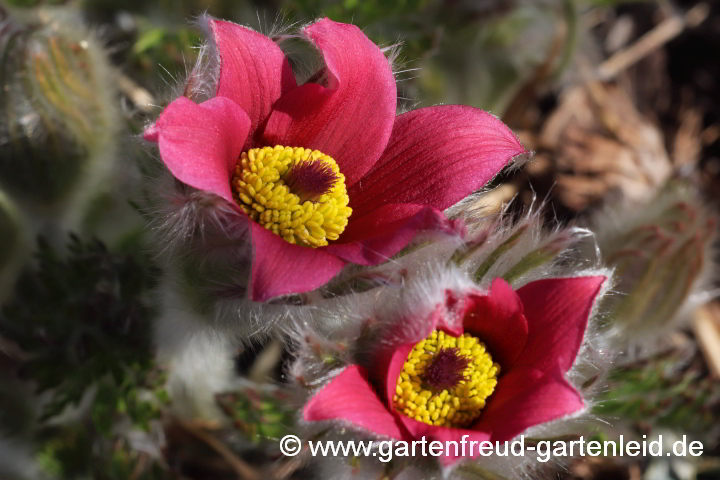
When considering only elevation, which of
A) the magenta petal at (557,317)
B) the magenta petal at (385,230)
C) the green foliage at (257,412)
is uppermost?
the magenta petal at (385,230)

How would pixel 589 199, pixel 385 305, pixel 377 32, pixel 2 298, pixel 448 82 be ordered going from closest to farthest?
pixel 385 305, pixel 2 298, pixel 377 32, pixel 448 82, pixel 589 199

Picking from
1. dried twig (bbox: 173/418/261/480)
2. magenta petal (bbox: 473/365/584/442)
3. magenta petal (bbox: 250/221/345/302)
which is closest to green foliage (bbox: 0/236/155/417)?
dried twig (bbox: 173/418/261/480)

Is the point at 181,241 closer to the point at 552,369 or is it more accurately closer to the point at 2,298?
the point at 552,369

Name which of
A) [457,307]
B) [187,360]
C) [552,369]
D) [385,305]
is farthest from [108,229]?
→ [552,369]

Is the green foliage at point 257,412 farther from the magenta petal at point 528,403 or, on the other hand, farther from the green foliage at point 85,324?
the magenta petal at point 528,403

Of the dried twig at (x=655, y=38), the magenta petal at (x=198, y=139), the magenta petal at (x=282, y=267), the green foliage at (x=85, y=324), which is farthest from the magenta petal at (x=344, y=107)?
the dried twig at (x=655, y=38)

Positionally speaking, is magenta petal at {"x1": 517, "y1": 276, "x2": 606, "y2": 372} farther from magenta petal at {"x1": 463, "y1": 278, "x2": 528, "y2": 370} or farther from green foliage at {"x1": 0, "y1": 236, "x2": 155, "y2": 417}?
green foliage at {"x1": 0, "y1": 236, "x2": 155, "y2": 417}
